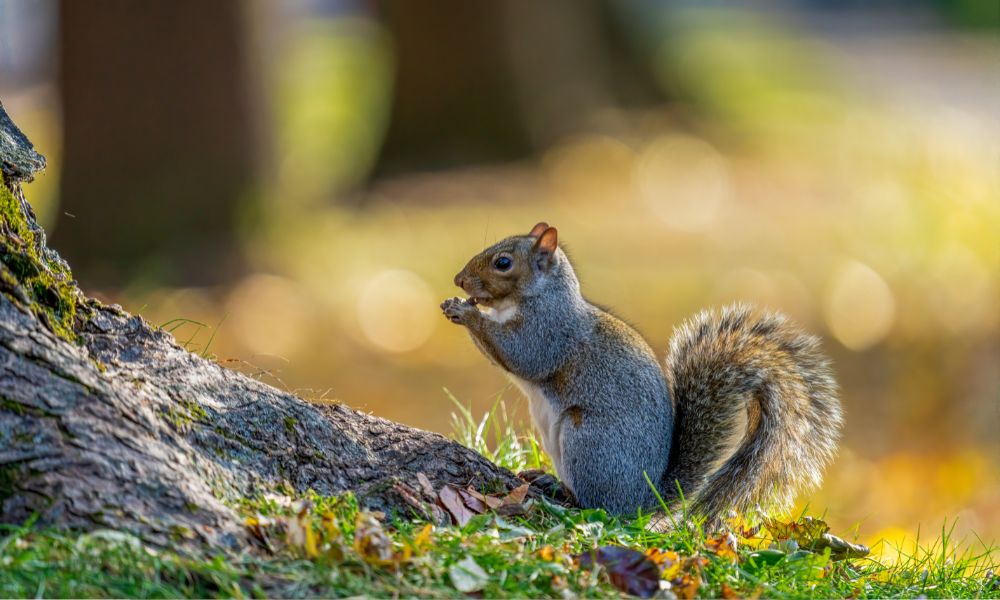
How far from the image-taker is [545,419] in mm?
3287

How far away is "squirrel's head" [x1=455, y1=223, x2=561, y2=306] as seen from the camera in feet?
11.1

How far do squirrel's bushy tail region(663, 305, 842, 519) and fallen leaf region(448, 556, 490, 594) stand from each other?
0.87 m

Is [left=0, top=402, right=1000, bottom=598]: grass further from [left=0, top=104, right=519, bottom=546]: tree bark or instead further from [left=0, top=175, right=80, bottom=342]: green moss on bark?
[left=0, top=175, right=80, bottom=342]: green moss on bark

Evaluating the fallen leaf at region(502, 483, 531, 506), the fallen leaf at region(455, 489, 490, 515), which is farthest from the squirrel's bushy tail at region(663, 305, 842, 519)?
the fallen leaf at region(455, 489, 490, 515)

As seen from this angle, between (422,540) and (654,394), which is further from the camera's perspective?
(654,394)

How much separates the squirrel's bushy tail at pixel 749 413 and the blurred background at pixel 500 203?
1519 millimetres

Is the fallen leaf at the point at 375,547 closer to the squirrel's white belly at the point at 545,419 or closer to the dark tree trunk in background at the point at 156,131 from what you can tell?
the squirrel's white belly at the point at 545,419

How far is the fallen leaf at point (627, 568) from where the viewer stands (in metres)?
2.34

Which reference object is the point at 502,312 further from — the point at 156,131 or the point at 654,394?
the point at 156,131

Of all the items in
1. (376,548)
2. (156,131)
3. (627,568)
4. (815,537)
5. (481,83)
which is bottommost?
(376,548)

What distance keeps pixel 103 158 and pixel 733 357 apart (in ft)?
17.2

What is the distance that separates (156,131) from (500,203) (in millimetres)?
2382

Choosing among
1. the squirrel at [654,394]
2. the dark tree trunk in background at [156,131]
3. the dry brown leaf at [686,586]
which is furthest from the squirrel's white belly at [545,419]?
the dark tree trunk in background at [156,131]

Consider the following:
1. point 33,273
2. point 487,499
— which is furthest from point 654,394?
point 33,273
